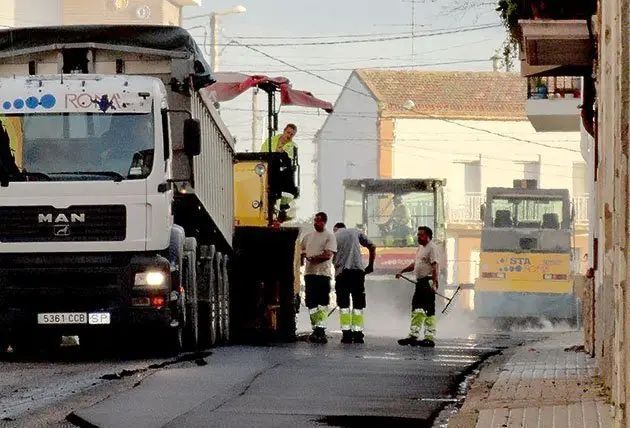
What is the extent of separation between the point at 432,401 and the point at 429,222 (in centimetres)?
3068

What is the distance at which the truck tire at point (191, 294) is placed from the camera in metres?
19.9

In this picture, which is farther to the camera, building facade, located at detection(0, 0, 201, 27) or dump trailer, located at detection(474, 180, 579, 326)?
building facade, located at detection(0, 0, 201, 27)

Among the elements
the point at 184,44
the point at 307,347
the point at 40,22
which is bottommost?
the point at 307,347

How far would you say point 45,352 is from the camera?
2033 centimetres

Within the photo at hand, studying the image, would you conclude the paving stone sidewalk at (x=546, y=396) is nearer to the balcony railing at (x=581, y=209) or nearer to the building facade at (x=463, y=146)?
the balcony railing at (x=581, y=209)

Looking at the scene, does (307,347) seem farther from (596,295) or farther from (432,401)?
(432,401)

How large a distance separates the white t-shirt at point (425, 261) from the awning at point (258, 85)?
3424mm

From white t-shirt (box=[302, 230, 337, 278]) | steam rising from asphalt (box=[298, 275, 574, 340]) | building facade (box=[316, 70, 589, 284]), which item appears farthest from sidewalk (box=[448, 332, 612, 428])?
building facade (box=[316, 70, 589, 284])

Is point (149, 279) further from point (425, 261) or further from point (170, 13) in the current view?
point (170, 13)

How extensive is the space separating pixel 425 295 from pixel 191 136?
6134 mm

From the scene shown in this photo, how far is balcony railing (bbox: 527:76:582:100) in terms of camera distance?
1348 inches

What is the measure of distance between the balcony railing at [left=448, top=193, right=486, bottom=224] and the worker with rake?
5298 cm

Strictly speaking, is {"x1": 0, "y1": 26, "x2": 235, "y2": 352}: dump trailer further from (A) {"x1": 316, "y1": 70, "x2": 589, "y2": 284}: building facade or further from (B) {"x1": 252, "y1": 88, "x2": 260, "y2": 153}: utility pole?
(A) {"x1": 316, "y1": 70, "x2": 589, "y2": 284}: building facade

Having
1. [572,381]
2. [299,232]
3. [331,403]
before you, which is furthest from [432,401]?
[299,232]
